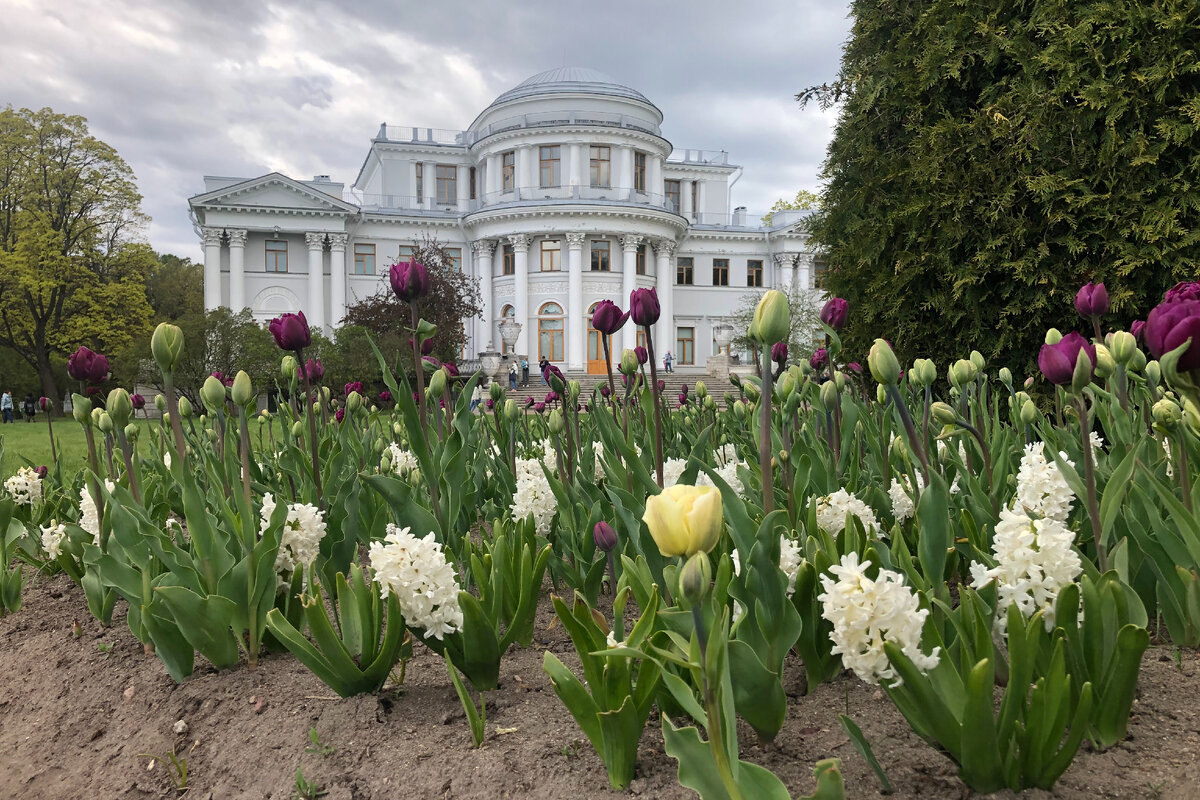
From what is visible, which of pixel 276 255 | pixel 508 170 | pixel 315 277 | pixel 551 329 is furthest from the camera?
pixel 508 170

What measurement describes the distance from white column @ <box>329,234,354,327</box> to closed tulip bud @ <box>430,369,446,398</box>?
104 feet

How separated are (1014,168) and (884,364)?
4.21 meters

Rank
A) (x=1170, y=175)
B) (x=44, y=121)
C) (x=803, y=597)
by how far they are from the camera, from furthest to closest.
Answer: (x=44, y=121) < (x=1170, y=175) < (x=803, y=597)

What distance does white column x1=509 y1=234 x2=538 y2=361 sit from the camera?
104 feet

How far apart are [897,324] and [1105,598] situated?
433 cm

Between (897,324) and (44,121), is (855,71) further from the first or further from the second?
(44,121)

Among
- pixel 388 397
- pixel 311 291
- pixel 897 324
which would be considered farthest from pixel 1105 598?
pixel 311 291

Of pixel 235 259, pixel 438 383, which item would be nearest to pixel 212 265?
pixel 235 259

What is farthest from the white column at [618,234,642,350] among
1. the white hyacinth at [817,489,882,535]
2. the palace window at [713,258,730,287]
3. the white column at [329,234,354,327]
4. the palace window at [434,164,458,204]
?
the white hyacinth at [817,489,882,535]

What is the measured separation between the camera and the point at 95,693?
192cm

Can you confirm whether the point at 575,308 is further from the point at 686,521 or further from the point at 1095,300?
the point at 686,521

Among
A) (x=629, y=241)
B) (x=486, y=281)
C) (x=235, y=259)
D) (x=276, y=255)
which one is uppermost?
(x=629, y=241)

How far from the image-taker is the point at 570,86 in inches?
1330

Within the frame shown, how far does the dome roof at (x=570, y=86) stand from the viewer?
111 ft
